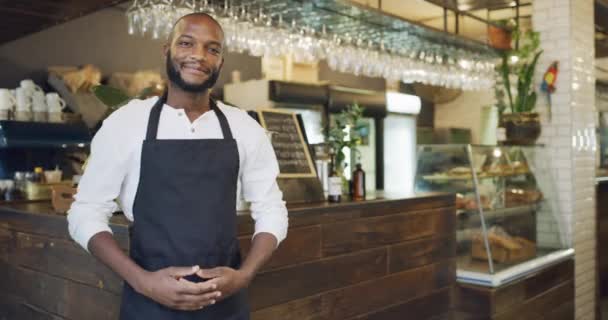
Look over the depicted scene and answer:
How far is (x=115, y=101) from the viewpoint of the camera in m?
2.59

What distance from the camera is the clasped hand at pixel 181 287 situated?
1.45 m

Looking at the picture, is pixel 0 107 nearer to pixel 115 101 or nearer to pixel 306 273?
pixel 115 101

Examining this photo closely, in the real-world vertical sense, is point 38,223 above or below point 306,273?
above

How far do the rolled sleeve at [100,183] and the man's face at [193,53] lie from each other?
24 centimetres

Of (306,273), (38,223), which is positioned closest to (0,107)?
(38,223)

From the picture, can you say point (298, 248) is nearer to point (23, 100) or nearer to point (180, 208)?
point (180, 208)

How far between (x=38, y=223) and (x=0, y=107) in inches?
62.7

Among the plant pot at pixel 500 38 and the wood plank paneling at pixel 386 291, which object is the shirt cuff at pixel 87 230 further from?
the plant pot at pixel 500 38

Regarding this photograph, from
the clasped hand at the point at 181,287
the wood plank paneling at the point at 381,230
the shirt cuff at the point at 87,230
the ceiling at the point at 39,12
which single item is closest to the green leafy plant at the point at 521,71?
the wood plank paneling at the point at 381,230

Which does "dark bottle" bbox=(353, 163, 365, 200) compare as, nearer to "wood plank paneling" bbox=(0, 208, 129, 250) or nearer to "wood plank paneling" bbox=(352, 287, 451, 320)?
"wood plank paneling" bbox=(352, 287, 451, 320)

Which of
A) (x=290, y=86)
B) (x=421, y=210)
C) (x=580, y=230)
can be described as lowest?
(x=580, y=230)

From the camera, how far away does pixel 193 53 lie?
159cm

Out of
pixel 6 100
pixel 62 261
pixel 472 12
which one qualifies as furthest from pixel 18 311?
pixel 472 12

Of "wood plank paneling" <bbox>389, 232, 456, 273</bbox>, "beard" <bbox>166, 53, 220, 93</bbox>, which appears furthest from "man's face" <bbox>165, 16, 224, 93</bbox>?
"wood plank paneling" <bbox>389, 232, 456, 273</bbox>
